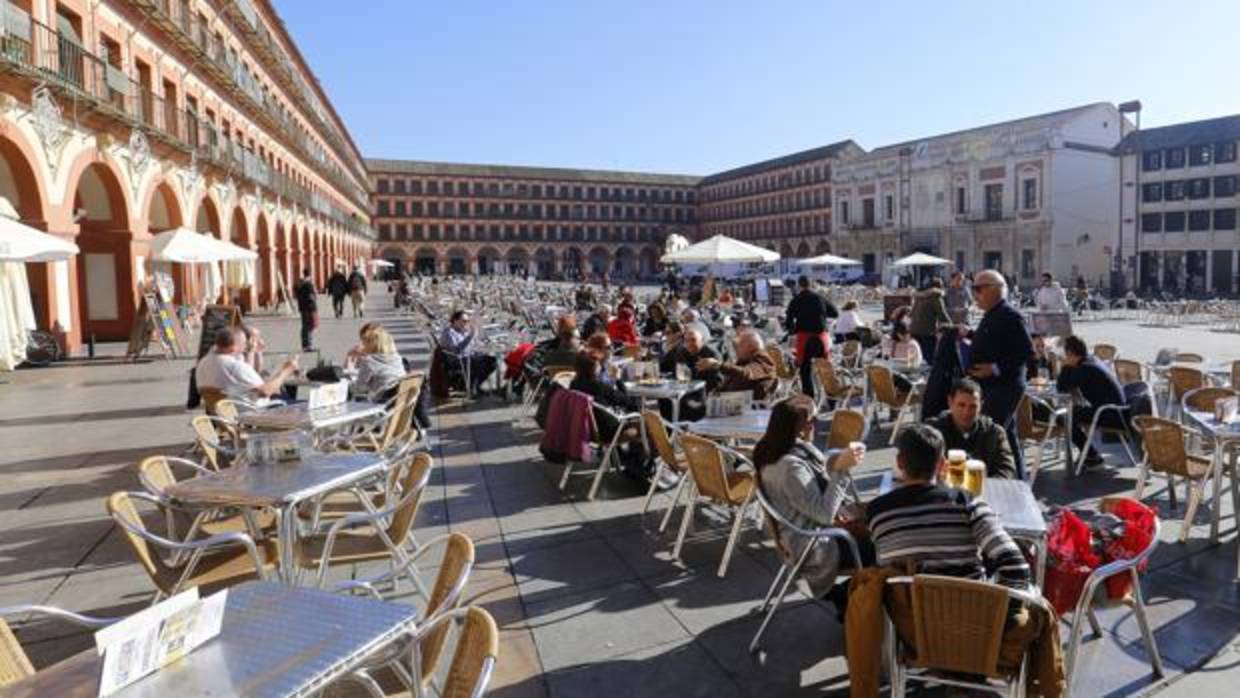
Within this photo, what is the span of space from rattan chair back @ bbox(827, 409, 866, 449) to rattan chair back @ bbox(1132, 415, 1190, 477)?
1710 millimetres

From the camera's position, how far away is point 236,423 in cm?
564

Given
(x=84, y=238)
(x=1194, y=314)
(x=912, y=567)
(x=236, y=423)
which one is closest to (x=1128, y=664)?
(x=912, y=567)

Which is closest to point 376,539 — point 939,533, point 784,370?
point 939,533

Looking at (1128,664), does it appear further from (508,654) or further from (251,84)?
(251,84)

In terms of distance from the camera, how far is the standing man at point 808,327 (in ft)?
30.3

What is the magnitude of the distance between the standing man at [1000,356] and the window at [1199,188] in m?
45.9

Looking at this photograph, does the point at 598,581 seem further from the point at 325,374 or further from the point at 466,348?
the point at 466,348

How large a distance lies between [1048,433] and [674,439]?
2738mm

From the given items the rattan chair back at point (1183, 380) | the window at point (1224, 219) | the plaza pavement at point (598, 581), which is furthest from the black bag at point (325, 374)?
the window at point (1224, 219)

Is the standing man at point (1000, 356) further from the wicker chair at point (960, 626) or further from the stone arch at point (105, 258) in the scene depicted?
the stone arch at point (105, 258)

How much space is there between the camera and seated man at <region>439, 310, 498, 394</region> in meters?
10.3

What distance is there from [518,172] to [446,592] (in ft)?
276

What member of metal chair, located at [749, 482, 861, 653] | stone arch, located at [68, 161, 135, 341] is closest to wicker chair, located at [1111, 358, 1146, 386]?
metal chair, located at [749, 482, 861, 653]

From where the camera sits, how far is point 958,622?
2.47 metres
